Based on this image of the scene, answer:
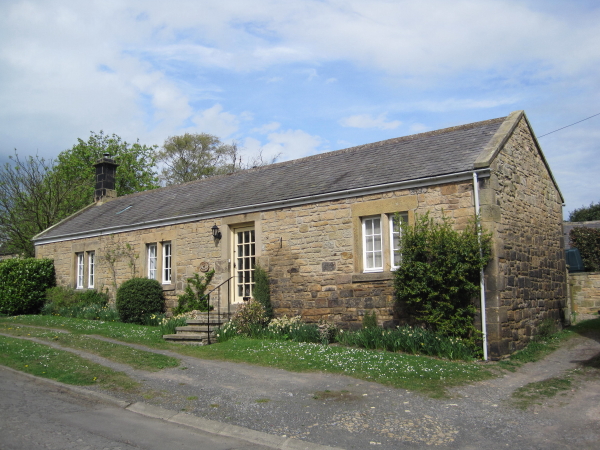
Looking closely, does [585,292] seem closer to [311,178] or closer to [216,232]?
[311,178]

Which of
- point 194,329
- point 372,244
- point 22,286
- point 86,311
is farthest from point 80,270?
point 372,244

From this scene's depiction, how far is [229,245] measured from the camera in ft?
49.4

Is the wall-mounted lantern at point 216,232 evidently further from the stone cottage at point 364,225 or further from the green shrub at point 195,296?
the green shrub at point 195,296

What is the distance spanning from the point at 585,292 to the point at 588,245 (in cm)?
492

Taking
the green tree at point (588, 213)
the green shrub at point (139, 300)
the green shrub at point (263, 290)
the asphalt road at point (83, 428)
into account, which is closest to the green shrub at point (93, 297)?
the green shrub at point (139, 300)

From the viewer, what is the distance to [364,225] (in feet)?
40.9

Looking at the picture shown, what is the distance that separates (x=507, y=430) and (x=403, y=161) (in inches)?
302

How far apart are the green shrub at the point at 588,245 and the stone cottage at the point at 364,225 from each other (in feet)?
19.0

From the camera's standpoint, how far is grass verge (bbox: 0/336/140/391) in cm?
882

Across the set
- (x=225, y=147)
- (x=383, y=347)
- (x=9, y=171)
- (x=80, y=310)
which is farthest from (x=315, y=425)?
(x=225, y=147)

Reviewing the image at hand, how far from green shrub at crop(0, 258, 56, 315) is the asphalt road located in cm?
1316

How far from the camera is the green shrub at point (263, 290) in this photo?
13.6m

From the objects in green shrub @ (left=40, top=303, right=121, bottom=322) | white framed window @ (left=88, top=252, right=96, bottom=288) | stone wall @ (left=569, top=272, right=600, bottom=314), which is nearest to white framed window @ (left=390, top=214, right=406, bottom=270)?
stone wall @ (left=569, top=272, right=600, bottom=314)

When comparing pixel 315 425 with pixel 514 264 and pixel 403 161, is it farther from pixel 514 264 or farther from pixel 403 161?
pixel 403 161
